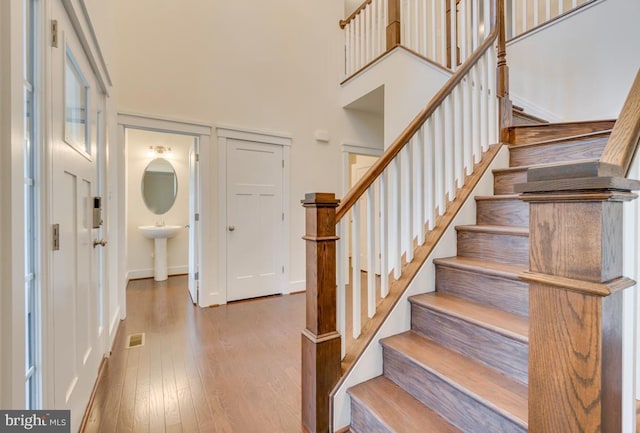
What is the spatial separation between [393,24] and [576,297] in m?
3.41

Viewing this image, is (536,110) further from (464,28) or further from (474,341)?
(474,341)

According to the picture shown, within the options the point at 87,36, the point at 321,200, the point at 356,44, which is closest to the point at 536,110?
the point at 356,44

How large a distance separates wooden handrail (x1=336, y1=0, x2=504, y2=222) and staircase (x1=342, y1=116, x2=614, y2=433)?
2.14 ft

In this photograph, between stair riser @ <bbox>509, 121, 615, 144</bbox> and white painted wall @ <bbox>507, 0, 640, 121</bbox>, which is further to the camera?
white painted wall @ <bbox>507, 0, 640, 121</bbox>

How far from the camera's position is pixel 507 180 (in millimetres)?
2023

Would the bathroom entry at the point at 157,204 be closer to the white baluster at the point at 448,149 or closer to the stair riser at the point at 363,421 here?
the white baluster at the point at 448,149

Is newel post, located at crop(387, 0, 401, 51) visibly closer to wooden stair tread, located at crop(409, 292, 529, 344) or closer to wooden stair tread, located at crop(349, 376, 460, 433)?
wooden stair tread, located at crop(409, 292, 529, 344)

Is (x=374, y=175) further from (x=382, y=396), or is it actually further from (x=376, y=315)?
(x=382, y=396)

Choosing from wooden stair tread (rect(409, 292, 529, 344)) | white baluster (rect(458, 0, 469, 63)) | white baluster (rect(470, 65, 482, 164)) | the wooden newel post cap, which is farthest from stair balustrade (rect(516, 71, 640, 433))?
white baluster (rect(458, 0, 469, 63))

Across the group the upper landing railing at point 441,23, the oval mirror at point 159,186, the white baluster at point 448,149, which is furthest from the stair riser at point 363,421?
the oval mirror at point 159,186

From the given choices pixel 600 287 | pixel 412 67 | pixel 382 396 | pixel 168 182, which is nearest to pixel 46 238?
pixel 382 396

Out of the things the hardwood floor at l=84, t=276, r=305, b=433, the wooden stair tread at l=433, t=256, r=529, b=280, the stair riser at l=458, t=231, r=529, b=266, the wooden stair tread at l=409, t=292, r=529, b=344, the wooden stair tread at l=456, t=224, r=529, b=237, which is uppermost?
the wooden stair tread at l=456, t=224, r=529, b=237

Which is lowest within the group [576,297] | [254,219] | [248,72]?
[576,297]

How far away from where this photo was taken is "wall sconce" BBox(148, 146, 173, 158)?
15.3 feet
